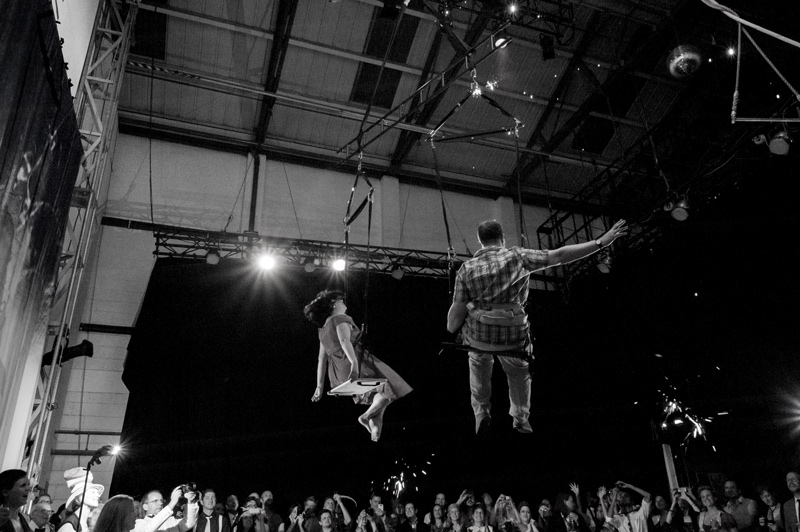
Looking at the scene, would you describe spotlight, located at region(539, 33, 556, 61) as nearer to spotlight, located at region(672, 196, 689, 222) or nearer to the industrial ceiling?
the industrial ceiling

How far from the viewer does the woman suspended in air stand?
19.0 ft

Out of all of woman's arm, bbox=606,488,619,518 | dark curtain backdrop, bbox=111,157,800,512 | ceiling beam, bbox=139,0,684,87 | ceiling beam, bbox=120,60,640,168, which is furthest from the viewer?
ceiling beam, bbox=120,60,640,168

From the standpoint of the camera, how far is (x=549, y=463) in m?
10.2

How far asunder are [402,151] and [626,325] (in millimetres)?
5698

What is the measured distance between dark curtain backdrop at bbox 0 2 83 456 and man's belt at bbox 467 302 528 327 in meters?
3.14

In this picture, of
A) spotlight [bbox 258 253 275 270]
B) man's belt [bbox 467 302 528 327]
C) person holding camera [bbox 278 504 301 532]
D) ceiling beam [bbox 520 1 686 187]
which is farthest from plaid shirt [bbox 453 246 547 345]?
ceiling beam [bbox 520 1 686 187]

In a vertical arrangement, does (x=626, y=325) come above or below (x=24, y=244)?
above

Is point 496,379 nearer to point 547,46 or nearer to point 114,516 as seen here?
point 547,46

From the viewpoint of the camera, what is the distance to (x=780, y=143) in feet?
24.4

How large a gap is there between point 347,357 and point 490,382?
1.79 meters

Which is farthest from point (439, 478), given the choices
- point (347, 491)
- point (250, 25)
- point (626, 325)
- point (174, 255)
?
point (250, 25)

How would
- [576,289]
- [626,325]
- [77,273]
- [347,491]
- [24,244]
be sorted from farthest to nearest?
[576,289] < [626,325] < [347,491] < [77,273] < [24,244]

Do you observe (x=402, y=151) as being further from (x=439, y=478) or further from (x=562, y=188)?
(x=439, y=478)

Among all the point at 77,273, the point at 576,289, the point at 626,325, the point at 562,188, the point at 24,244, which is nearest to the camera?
the point at 24,244
